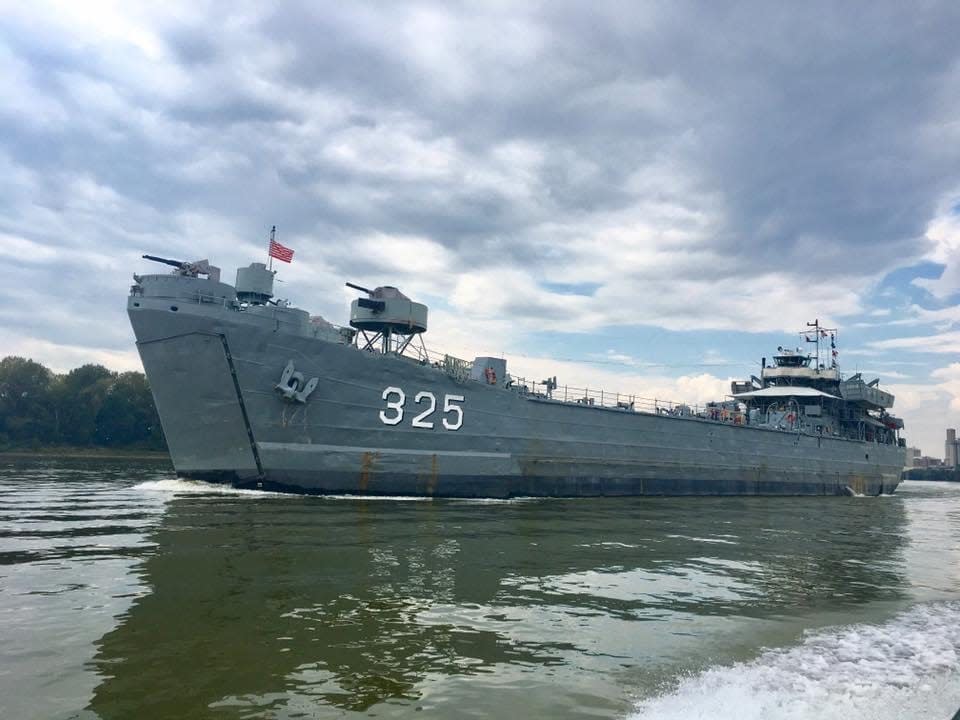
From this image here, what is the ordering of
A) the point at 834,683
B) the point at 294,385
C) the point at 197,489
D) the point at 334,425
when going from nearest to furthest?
the point at 834,683, the point at 294,385, the point at 197,489, the point at 334,425

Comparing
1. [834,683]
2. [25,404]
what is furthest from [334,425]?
[25,404]

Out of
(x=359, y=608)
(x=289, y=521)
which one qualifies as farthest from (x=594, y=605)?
(x=289, y=521)

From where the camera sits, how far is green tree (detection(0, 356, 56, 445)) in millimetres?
70000

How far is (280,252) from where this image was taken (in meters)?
24.9

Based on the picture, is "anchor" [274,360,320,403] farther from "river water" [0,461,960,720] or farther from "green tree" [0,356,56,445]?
"green tree" [0,356,56,445]

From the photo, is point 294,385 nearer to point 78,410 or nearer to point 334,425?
point 334,425

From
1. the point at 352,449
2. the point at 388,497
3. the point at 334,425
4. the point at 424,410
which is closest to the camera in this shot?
the point at 334,425

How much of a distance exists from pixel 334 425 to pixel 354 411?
936mm

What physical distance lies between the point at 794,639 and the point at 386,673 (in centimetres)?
560

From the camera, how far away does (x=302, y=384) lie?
23.3 m

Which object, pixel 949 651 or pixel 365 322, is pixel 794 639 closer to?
pixel 949 651

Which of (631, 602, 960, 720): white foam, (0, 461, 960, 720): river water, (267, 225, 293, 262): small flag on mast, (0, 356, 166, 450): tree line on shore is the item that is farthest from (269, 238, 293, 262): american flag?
(0, 356, 166, 450): tree line on shore

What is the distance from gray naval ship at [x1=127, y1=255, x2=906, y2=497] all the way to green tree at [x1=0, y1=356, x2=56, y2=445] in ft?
198

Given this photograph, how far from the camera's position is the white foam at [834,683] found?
19.4ft
